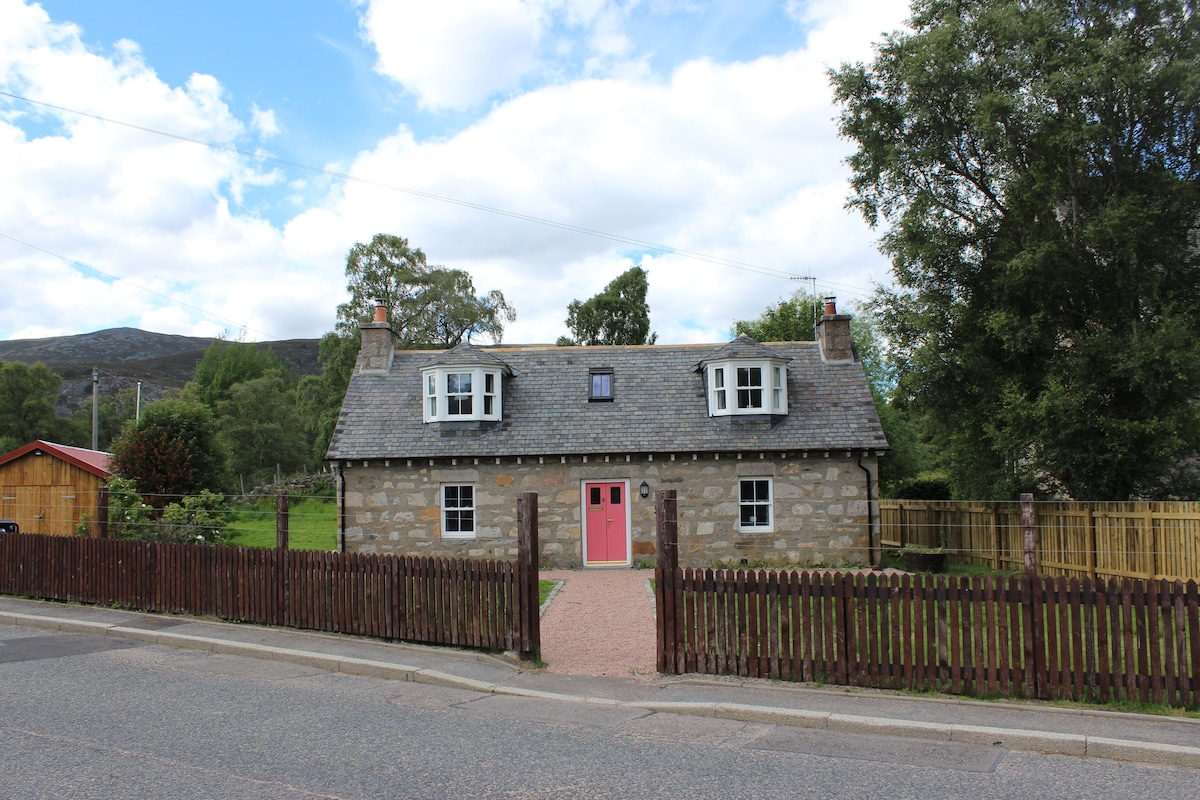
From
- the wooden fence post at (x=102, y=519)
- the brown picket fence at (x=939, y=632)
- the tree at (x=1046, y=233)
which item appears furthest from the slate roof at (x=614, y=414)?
the brown picket fence at (x=939, y=632)

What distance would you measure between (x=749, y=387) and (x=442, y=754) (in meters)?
15.0

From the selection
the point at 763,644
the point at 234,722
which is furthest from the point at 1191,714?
the point at 234,722

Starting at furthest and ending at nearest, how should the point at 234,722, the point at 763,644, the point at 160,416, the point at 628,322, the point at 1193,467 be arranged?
the point at 628,322 → the point at 160,416 → the point at 1193,467 → the point at 763,644 → the point at 234,722

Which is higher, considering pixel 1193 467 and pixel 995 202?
pixel 995 202

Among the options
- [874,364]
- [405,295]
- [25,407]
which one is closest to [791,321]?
[874,364]

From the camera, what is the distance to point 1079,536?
16594mm

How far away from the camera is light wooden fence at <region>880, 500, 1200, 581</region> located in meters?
14.1

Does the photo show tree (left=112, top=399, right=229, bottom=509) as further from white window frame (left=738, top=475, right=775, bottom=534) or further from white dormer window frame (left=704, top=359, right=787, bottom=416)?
white window frame (left=738, top=475, right=775, bottom=534)

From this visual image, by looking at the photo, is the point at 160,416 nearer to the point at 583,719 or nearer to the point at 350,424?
the point at 350,424

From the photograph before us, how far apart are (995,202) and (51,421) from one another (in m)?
67.3

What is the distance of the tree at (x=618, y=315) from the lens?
1858 inches

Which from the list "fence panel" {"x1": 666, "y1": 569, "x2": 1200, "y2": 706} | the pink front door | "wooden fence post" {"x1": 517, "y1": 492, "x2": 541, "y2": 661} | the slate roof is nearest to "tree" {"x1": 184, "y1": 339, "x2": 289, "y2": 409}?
the slate roof

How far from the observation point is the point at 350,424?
20.8 m

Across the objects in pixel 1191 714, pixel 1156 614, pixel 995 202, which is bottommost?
pixel 1191 714
